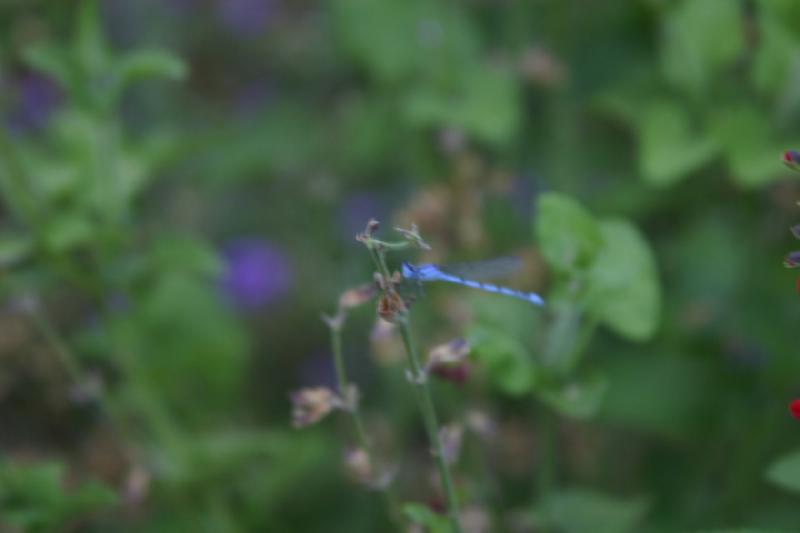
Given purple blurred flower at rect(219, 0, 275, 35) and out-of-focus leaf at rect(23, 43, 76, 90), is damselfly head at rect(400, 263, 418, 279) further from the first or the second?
purple blurred flower at rect(219, 0, 275, 35)

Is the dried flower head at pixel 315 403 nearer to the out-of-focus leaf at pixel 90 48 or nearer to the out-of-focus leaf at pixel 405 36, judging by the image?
the out-of-focus leaf at pixel 90 48

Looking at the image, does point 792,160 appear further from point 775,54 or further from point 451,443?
point 775,54

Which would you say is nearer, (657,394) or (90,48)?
(90,48)

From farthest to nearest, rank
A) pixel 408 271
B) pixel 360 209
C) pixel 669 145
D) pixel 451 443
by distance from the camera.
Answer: pixel 360 209 < pixel 669 145 < pixel 451 443 < pixel 408 271

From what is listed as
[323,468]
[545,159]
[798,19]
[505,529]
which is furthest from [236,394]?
[798,19]

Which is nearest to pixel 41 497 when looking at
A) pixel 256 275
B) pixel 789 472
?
pixel 789 472
